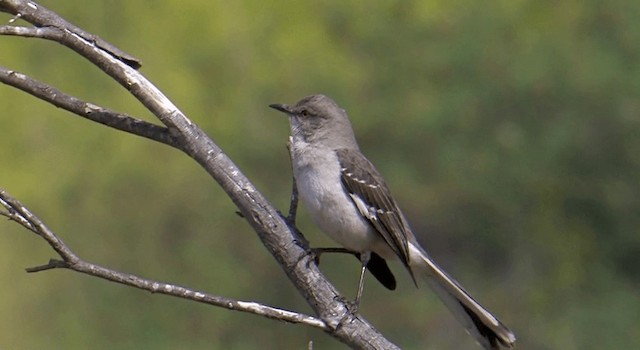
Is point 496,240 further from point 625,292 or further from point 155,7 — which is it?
point 155,7

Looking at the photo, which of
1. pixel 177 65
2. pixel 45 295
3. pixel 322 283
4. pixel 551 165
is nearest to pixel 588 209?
pixel 551 165

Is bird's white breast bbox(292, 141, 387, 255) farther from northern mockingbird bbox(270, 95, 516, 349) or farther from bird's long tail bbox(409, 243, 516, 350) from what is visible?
bird's long tail bbox(409, 243, 516, 350)

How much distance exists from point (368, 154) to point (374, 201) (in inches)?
193

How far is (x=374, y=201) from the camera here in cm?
433

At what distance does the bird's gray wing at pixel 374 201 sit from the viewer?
13.9 ft

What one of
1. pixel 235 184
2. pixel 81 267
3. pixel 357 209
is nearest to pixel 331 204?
pixel 357 209

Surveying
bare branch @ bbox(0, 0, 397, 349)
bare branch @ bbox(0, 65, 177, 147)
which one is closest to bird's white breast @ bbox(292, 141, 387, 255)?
bare branch @ bbox(0, 0, 397, 349)

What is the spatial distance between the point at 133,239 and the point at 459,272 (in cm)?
299

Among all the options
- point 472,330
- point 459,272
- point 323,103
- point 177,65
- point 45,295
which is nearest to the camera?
point 472,330

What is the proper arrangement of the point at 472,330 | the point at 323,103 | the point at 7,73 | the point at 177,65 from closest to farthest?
the point at 7,73, the point at 472,330, the point at 323,103, the point at 177,65

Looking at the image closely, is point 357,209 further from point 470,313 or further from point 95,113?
point 95,113

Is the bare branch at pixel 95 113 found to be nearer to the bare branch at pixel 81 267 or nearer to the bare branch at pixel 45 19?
the bare branch at pixel 45 19

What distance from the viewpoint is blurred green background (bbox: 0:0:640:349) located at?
8336 millimetres

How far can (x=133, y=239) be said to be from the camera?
8.78m
